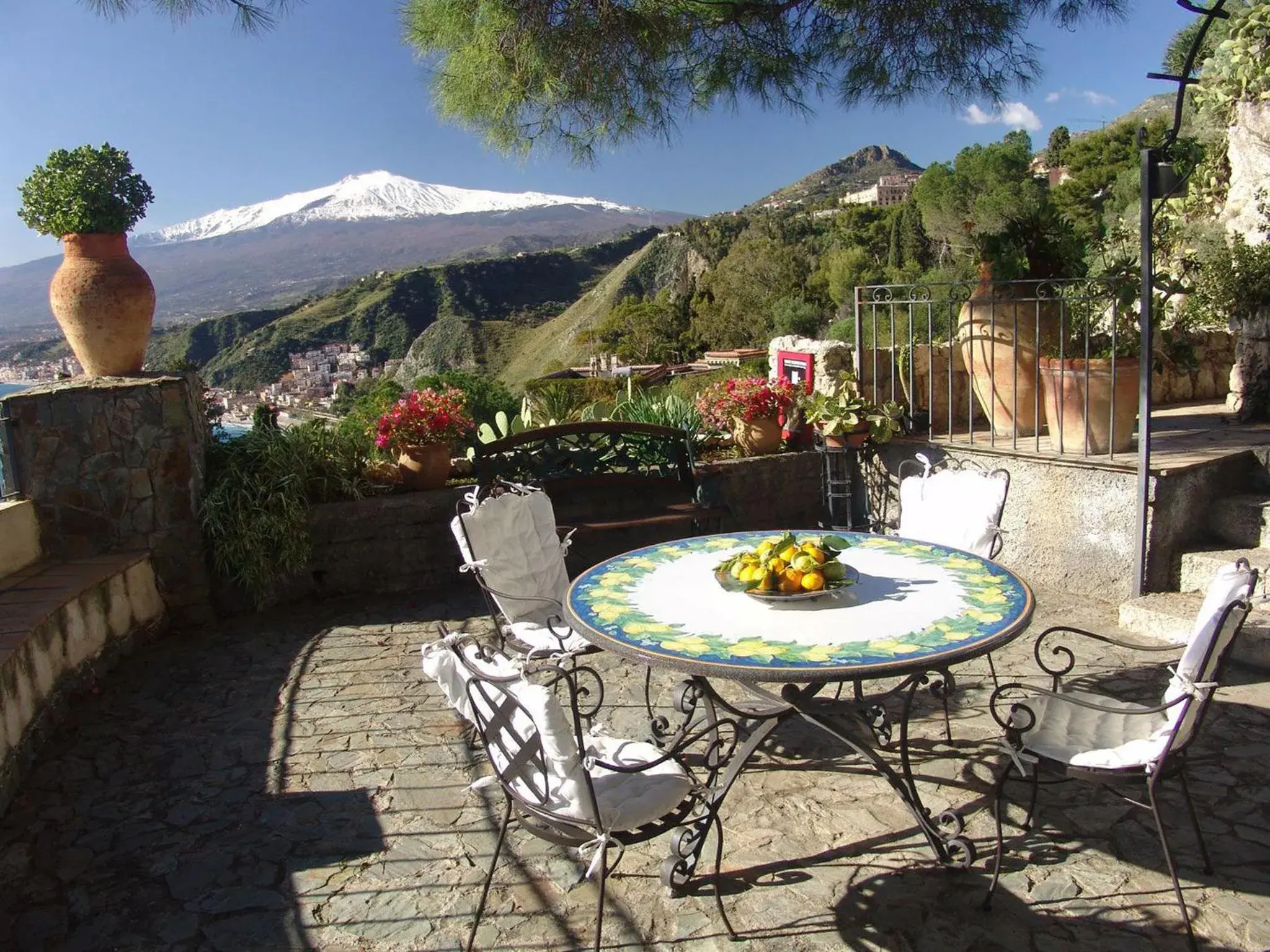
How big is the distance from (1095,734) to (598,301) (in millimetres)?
48734

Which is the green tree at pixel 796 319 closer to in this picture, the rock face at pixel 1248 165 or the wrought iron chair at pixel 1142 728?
Answer: the rock face at pixel 1248 165

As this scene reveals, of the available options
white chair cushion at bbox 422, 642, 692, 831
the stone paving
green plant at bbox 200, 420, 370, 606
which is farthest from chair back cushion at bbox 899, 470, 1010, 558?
green plant at bbox 200, 420, 370, 606

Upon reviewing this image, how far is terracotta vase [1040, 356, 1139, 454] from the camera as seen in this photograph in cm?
444

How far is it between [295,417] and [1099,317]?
581 centimetres

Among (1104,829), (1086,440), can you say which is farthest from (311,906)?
(1086,440)

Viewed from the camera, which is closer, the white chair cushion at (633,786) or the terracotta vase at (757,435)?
the white chair cushion at (633,786)

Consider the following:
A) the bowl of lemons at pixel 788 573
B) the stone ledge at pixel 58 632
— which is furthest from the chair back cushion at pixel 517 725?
the stone ledge at pixel 58 632

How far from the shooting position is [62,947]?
6.77ft

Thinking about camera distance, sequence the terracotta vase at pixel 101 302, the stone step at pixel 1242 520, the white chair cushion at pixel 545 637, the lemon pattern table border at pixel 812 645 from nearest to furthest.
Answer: the lemon pattern table border at pixel 812 645
the white chair cushion at pixel 545 637
the stone step at pixel 1242 520
the terracotta vase at pixel 101 302

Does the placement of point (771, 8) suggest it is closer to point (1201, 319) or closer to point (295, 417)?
point (295, 417)

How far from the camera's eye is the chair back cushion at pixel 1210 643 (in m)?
1.82

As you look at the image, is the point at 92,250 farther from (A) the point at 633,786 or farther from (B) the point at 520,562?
(A) the point at 633,786

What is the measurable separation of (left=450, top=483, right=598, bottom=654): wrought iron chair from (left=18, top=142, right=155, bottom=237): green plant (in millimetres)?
2621

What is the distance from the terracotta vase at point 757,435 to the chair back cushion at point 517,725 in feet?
13.0
